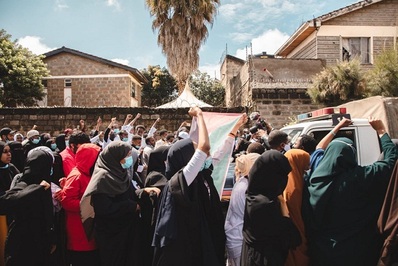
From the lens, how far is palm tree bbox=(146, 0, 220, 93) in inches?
846

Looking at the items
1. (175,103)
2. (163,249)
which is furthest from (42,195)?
(175,103)

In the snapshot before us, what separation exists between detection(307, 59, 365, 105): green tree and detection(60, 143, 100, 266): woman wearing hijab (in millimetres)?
11593

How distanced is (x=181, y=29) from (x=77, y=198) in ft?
64.0

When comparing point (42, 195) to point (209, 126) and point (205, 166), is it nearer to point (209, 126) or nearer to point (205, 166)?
point (205, 166)

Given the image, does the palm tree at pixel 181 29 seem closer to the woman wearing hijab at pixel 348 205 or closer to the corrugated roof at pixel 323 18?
the corrugated roof at pixel 323 18

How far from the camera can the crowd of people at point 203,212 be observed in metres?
2.90

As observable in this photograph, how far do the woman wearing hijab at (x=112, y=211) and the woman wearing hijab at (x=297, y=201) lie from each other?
1455 millimetres

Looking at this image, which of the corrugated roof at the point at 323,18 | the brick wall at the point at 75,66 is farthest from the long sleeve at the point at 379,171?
the brick wall at the point at 75,66

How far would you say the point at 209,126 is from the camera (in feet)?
14.4

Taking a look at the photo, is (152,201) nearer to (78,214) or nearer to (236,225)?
(78,214)

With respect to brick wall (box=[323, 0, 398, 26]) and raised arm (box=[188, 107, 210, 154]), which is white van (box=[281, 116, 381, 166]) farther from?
brick wall (box=[323, 0, 398, 26])

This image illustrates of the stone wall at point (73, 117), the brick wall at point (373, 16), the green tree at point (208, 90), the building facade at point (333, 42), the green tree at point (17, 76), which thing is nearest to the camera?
the stone wall at point (73, 117)

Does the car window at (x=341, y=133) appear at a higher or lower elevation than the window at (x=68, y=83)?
lower

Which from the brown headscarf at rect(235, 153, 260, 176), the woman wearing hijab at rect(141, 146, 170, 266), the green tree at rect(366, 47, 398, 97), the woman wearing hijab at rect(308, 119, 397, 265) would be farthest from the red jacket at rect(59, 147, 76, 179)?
the green tree at rect(366, 47, 398, 97)
